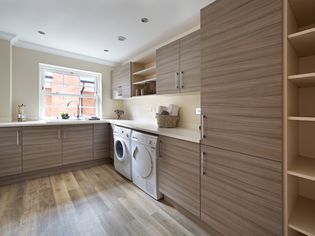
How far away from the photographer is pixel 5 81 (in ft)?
8.85

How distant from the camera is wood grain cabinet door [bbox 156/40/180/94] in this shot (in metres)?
2.18

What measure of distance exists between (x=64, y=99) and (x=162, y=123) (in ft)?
8.06

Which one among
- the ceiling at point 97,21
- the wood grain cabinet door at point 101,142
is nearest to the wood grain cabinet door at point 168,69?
the ceiling at point 97,21

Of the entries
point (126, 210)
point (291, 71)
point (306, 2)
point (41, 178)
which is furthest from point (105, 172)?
point (306, 2)

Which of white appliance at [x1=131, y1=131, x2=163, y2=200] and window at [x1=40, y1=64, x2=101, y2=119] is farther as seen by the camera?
window at [x1=40, y1=64, x2=101, y2=119]

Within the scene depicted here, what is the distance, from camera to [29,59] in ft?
9.94

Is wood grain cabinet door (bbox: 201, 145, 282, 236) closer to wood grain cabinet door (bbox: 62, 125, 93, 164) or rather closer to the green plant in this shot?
wood grain cabinet door (bbox: 62, 125, 93, 164)

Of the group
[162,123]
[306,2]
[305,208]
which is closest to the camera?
[306,2]

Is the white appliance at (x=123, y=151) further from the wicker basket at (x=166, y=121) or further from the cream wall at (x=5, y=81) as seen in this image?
the cream wall at (x=5, y=81)

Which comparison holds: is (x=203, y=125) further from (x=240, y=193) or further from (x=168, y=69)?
(x=168, y=69)

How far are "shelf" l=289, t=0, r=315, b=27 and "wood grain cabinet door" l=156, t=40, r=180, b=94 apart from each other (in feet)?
4.10

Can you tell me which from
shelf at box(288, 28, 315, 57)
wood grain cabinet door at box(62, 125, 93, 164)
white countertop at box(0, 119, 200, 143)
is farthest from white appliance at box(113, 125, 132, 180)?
shelf at box(288, 28, 315, 57)

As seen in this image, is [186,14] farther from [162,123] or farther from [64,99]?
[64,99]

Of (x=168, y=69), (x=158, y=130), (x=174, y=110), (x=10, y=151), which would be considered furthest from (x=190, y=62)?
(x=10, y=151)
